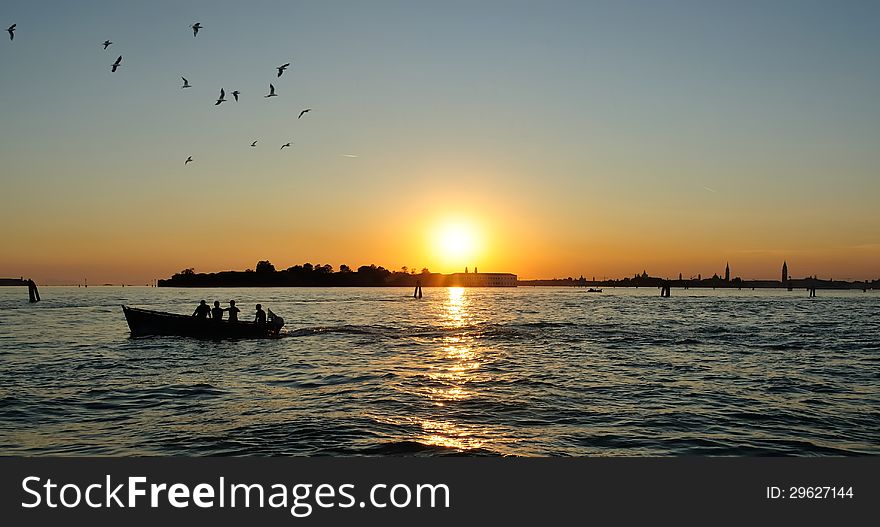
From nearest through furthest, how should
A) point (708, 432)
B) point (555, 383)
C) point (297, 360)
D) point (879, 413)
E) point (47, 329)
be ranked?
point (708, 432)
point (879, 413)
point (555, 383)
point (297, 360)
point (47, 329)

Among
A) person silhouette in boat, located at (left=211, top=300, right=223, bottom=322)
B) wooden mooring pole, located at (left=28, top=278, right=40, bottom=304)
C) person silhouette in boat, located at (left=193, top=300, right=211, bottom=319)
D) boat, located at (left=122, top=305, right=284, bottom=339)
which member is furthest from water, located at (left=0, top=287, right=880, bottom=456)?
wooden mooring pole, located at (left=28, top=278, right=40, bottom=304)

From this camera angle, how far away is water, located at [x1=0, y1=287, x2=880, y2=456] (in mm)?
17031

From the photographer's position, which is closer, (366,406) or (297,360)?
(366,406)

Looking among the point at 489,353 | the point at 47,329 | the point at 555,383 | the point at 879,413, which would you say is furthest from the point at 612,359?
the point at 47,329

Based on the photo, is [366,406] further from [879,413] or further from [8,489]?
[879,413]

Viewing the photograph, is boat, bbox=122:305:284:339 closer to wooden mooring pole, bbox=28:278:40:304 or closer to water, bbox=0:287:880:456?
water, bbox=0:287:880:456

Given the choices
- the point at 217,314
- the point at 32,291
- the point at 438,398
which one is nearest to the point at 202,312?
the point at 217,314

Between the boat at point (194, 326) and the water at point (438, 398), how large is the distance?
1905mm

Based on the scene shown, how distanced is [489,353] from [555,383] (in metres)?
12.5

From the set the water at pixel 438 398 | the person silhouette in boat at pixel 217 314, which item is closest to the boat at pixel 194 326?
the person silhouette in boat at pixel 217 314

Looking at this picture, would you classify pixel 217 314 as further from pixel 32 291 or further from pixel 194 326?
pixel 32 291

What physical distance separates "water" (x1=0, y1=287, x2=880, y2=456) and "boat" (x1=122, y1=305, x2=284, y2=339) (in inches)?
75.0

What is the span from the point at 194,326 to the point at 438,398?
28.0m

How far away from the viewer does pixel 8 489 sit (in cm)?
970
